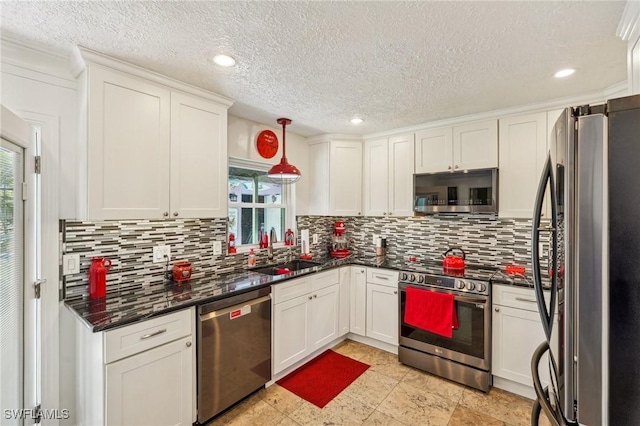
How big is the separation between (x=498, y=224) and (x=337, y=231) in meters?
1.81

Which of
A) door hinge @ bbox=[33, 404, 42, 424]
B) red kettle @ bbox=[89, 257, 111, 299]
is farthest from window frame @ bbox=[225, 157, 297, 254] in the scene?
→ door hinge @ bbox=[33, 404, 42, 424]

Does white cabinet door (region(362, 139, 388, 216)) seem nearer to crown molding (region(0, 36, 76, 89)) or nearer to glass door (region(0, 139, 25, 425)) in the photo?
crown molding (region(0, 36, 76, 89))

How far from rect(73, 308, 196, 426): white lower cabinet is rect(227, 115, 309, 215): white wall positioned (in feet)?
5.51

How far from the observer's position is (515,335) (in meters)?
2.34

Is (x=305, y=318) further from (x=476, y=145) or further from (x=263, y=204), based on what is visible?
(x=476, y=145)

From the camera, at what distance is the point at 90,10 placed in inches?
52.8

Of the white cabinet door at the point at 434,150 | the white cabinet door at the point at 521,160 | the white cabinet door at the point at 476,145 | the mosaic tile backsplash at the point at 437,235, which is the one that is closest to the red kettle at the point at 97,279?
the mosaic tile backsplash at the point at 437,235

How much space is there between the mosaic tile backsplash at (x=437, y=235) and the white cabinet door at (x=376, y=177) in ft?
0.97

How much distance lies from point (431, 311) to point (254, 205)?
6.76 ft

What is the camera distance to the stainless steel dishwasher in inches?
76.1

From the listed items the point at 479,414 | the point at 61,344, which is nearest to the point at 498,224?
the point at 479,414

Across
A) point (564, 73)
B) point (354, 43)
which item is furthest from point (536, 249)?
point (564, 73)

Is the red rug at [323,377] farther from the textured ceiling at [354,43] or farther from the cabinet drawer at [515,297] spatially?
the textured ceiling at [354,43]

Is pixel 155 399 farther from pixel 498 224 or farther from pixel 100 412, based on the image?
pixel 498 224
